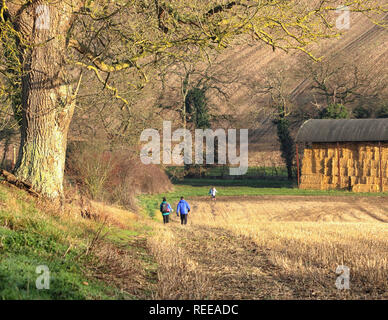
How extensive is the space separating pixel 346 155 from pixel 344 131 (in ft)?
6.19

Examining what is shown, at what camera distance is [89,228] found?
12969mm

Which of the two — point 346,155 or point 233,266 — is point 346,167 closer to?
point 346,155

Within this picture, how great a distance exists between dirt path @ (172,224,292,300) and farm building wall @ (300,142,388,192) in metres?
26.1

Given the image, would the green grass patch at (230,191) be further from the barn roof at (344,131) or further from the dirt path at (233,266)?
the dirt path at (233,266)

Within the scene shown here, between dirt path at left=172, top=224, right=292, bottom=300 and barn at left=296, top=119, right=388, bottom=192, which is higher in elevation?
barn at left=296, top=119, right=388, bottom=192

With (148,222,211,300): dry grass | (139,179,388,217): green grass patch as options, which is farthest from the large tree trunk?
(139,179,388,217): green grass patch

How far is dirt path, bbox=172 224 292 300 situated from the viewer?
26.4 feet

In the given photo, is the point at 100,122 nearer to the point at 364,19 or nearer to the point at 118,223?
the point at 118,223

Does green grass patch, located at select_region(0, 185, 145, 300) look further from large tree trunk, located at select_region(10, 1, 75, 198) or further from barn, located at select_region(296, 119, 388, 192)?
barn, located at select_region(296, 119, 388, 192)

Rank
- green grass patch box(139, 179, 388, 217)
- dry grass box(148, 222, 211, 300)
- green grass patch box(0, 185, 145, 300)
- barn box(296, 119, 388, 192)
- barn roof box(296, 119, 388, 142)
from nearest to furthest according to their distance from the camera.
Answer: green grass patch box(0, 185, 145, 300)
dry grass box(148, 222, 211, 300)
green grass patch box(139, 179, 388, 217)
barn box(296, 119, 388, 192)
barn roof box(296, 119, 388, 142)

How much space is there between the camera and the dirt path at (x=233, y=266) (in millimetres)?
8039

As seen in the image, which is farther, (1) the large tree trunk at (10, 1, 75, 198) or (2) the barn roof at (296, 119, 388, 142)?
(2) the barn roof at (296, 119, 388, 142)
